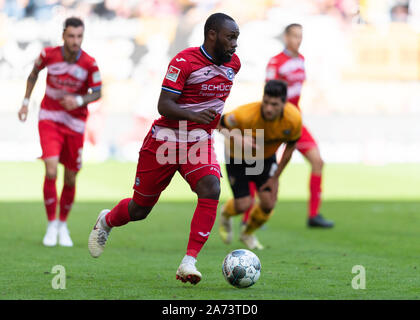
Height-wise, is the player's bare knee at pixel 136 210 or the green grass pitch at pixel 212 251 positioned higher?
the player's bare knee at pixel 136 210

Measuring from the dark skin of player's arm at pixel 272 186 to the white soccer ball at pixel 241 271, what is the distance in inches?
94.8

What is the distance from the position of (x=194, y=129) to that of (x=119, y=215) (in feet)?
3.62

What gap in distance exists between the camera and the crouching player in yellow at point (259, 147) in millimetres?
8617

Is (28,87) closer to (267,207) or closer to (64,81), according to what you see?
(64,81)

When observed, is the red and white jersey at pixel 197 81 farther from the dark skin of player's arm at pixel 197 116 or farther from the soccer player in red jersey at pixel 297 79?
the soccer player in red jersey at pixel 297 79

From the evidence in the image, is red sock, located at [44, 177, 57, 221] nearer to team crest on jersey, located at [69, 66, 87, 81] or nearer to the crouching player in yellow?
team crest on jersey, located at [69, 66, 87, 81]

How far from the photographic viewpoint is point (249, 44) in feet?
97.0

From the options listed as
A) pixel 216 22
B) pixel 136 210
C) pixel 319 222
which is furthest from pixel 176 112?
pixel 319 222

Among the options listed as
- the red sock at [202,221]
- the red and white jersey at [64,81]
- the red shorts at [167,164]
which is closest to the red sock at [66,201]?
the red and white jersey at [64,81]

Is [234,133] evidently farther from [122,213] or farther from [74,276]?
[74,276]

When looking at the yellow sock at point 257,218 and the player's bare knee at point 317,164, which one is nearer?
the yellow sock at point 257,218
